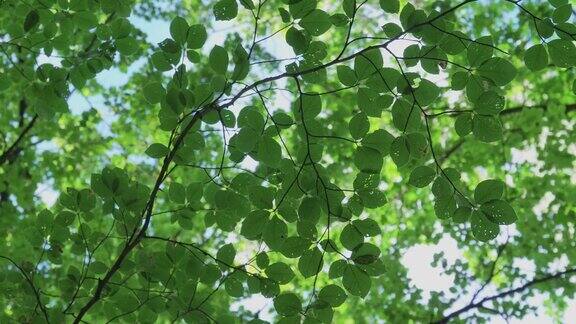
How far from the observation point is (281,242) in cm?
172

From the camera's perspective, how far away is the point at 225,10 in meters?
1.76

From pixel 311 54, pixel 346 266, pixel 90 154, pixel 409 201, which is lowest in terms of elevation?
pixel 346 266

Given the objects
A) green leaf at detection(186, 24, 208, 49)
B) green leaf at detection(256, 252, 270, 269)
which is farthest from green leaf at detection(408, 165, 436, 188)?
green leaf at detection(186, 24, 208, 49)

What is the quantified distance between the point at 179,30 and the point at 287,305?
909 mm

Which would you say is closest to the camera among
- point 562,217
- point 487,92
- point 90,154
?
point 487,92

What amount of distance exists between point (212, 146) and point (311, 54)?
438 cm

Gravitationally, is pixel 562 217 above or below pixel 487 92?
above

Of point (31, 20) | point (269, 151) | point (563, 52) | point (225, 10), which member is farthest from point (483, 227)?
point (31, 20)

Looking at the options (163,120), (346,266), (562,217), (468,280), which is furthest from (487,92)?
(468,280)

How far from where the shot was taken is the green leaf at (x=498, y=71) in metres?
1.62

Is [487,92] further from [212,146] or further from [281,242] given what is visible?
[212,146]

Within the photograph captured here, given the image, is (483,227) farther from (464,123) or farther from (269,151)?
(269,151)

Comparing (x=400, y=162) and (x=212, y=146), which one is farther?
(x=212, y=146)

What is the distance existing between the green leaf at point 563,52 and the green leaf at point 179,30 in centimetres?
109
